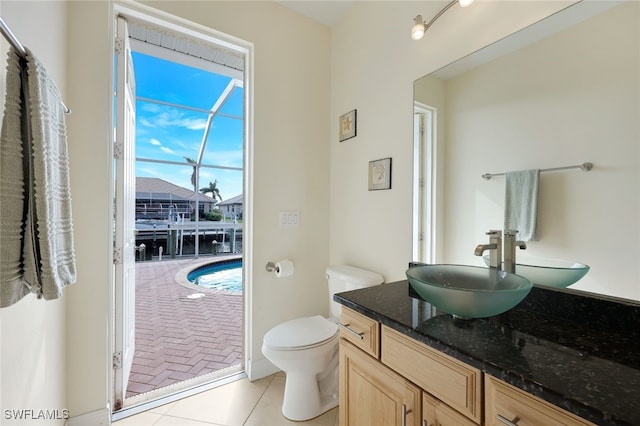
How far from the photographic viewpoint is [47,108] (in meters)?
0.84

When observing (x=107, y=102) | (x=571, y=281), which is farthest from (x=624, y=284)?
(x=107, y=102)

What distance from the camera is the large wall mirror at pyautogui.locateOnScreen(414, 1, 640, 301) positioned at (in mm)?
874

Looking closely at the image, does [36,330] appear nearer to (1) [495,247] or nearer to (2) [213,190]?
(1) [495,247]

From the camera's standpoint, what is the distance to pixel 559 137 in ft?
3.33

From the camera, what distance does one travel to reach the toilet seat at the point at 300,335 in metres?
1.54

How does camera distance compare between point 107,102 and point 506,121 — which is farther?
point 107,102

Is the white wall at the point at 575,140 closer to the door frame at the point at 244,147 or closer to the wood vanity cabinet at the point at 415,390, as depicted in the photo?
the wood vanity cabinet at the point at 415,390

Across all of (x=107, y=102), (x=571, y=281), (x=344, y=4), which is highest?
(x=344, y=4)

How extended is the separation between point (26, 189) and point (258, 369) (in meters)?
1.79

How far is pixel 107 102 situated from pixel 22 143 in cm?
97

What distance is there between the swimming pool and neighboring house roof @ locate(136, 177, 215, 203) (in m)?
1.52

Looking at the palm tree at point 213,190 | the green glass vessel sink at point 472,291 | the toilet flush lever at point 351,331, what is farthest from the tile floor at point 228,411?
the palm tree at point 213,190

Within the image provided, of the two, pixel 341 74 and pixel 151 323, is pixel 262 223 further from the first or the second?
pixel 151 323

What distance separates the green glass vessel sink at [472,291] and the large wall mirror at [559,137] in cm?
17
